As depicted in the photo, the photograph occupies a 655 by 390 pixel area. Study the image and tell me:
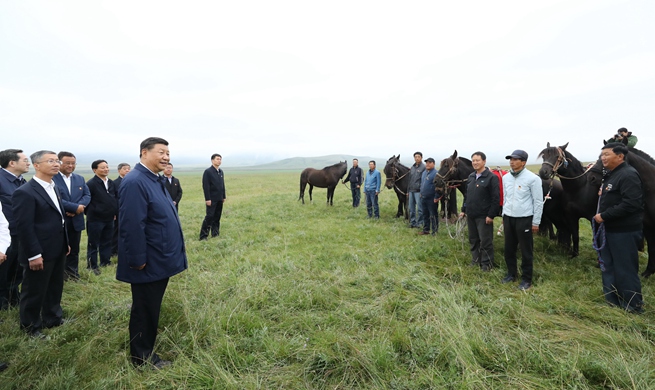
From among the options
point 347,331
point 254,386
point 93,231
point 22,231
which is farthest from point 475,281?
point 93,231

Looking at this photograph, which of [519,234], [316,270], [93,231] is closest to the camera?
[519,234]

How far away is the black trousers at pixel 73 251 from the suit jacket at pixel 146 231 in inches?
141

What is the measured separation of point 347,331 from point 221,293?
215cm

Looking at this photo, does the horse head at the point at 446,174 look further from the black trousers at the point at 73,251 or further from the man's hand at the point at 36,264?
the black trousers at the point at 73,251

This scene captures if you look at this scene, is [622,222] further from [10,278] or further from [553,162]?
[10,278]

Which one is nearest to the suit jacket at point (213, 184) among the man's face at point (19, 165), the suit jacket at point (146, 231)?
the man's face at point (19, 165)

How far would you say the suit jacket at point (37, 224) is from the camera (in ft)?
10.8

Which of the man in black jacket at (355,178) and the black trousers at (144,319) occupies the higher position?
the man in black jacket at (355,178)

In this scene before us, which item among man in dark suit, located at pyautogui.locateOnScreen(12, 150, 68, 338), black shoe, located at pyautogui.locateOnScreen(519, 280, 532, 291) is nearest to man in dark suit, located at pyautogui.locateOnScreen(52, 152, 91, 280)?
man in dark suit, located at pyautogui.locateOnScreen(12, 150, 68, 338)

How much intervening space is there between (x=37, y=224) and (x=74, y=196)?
2.17 m

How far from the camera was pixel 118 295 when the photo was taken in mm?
4535

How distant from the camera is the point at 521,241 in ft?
15.7

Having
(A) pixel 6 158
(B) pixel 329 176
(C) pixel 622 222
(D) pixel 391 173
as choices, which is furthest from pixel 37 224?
(B) pixel 329 176

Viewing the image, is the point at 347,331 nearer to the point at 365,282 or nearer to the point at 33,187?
the point at 365,282
